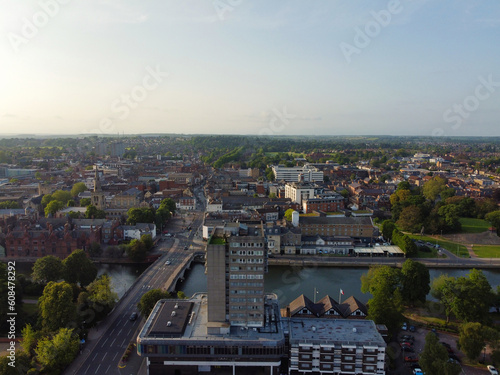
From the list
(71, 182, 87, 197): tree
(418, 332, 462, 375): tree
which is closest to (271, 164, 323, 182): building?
(71, 182, 87, 197): tree

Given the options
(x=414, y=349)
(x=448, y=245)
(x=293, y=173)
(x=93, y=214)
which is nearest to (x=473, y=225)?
(x=448, y=245)

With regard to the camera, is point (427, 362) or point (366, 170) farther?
point (366, 170)

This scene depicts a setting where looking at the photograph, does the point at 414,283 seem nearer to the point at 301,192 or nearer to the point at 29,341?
the point at 29,341

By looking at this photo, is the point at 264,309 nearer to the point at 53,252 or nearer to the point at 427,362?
the point at 427,362

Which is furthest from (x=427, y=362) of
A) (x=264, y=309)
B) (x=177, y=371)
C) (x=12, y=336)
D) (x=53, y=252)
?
(x=53, y=252)

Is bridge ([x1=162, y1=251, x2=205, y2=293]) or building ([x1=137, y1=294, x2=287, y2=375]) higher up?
building ([x1=137, y1=294, x2=287, y2=375])

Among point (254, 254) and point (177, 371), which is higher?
point (254, 254)

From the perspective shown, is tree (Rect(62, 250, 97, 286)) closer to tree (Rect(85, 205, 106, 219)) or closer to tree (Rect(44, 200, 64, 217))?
tree (Rect(85, 205, 106, 219))

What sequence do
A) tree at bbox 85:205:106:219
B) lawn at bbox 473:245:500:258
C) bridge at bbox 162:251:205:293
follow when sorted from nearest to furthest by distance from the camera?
bridge at bbox 162:251:205:293 → lawn at bbox 473:245:500:258 → tree at bbox 85:205:106:219

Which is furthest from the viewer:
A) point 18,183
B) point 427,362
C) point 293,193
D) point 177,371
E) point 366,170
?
point 366,170
